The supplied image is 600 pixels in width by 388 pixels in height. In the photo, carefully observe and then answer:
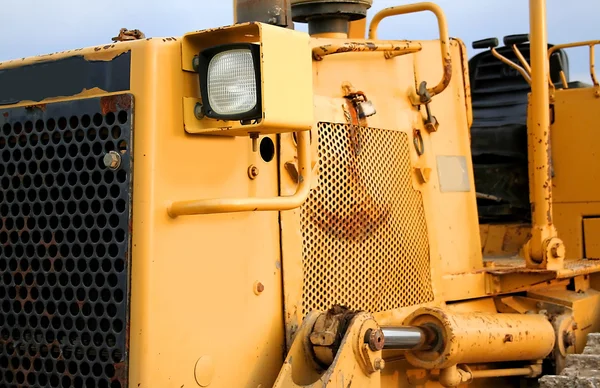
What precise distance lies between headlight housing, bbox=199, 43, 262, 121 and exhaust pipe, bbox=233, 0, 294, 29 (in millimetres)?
524

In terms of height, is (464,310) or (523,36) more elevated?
(523,36)

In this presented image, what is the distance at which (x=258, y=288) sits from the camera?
119 inches

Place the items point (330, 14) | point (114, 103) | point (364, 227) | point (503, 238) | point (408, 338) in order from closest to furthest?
point (114, 103) < point (408, 338) < point (364, 227) < point (330, 14) < point (503, 238)

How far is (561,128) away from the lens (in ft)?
17.1

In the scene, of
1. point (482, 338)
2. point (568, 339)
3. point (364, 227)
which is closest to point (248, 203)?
point (364, 227)

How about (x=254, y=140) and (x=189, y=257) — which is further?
(x=254, y=140)

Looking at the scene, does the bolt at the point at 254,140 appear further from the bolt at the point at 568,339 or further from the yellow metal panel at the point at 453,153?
the bolt at the point at 568,339

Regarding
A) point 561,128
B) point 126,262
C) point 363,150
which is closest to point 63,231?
point 126,262

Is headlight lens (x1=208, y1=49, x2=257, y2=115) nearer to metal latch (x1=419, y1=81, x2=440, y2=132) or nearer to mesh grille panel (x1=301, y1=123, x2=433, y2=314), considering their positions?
mesh grille panel (x1=301, y1=123, x2=433, y2=314)

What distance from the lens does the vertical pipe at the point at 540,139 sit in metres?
4.02

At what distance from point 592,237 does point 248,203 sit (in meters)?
2.91

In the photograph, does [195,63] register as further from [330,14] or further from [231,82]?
[330,14]

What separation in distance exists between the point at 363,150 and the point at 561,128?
2.09 metres

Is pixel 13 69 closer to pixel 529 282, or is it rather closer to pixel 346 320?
pixel 346 320
